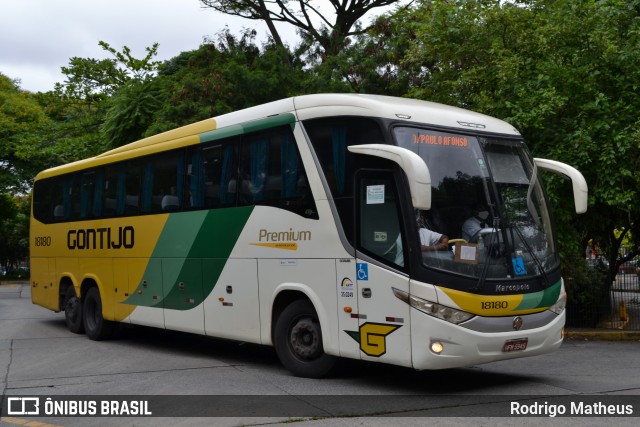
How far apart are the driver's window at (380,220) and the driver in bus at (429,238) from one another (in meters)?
0.23

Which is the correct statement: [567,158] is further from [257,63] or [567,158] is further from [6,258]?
[6,258]

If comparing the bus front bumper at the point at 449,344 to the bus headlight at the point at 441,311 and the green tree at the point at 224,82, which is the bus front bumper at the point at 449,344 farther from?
the green tree at the point at 224,82

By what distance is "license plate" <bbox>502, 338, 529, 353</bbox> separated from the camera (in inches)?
348

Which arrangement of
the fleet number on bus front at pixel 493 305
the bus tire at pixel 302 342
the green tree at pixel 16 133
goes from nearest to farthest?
the fleet number on bus front at pixel 493 305, the bus tire at pixel 302 342, the green tree at pixel 16 133

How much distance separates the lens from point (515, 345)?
29.3ft

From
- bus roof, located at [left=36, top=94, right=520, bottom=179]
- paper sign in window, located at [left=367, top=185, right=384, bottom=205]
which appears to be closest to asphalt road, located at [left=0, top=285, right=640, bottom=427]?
paper sign in window, located at [left=367, top=185, right=384, bottom=205]

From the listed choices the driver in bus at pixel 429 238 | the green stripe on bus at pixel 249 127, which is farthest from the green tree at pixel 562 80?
the driver in bus at pixel 429 238

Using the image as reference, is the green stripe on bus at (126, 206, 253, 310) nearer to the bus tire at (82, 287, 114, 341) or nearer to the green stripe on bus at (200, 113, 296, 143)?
the green stripe on bus at (200, 113, 296, 143)

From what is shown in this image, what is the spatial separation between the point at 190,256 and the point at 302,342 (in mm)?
2993

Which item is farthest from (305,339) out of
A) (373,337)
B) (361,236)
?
(361,236)

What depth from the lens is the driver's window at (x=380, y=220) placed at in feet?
29.2

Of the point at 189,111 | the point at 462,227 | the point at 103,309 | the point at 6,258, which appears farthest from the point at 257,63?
the point at 6,258

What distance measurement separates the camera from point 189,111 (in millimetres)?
23047

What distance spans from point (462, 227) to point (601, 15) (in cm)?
873
